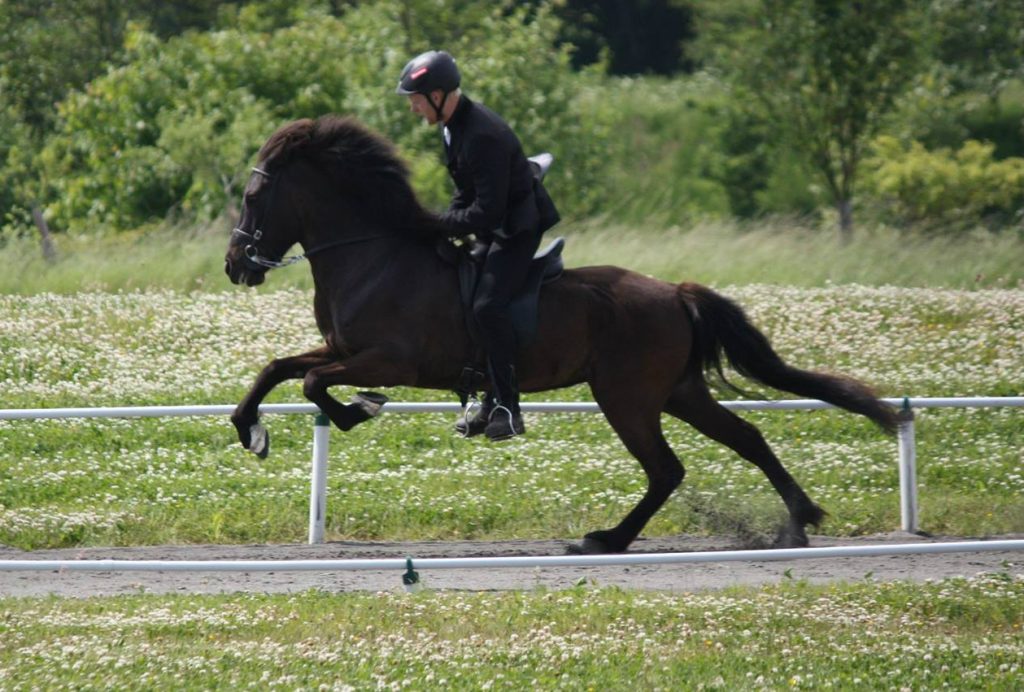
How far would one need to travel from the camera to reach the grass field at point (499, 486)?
7.28 meters

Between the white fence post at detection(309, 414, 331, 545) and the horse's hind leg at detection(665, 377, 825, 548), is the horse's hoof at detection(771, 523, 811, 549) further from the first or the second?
the white fence post at detection(309, 414, 331, 545)

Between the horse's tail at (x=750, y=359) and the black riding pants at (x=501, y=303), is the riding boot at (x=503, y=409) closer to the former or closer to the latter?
the black riding pants at (x=501, y=303)

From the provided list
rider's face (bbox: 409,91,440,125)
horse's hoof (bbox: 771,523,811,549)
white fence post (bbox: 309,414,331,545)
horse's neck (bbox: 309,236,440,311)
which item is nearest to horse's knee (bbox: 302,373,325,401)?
horse's neck (bbox: 309,236,440,311)

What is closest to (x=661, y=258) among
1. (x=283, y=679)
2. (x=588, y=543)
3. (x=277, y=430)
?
(x=277, y=430)

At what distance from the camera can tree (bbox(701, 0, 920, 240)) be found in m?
24.5

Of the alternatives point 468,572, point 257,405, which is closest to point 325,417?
point 257,405

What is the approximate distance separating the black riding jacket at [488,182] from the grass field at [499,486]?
2228 mm

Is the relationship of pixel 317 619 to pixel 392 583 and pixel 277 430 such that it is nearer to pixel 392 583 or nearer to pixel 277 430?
pixel 392 583

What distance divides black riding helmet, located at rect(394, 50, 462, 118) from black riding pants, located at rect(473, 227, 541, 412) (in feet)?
3.20

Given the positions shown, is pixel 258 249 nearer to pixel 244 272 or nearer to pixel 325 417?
pixel 244 272

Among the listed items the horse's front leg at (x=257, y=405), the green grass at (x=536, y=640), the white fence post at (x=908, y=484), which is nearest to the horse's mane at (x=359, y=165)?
the horse's front leg at (x=257, y=405)

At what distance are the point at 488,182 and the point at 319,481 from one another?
259 centimetres

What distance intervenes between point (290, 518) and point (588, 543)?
2406mm

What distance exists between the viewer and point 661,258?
19734 millimetres
